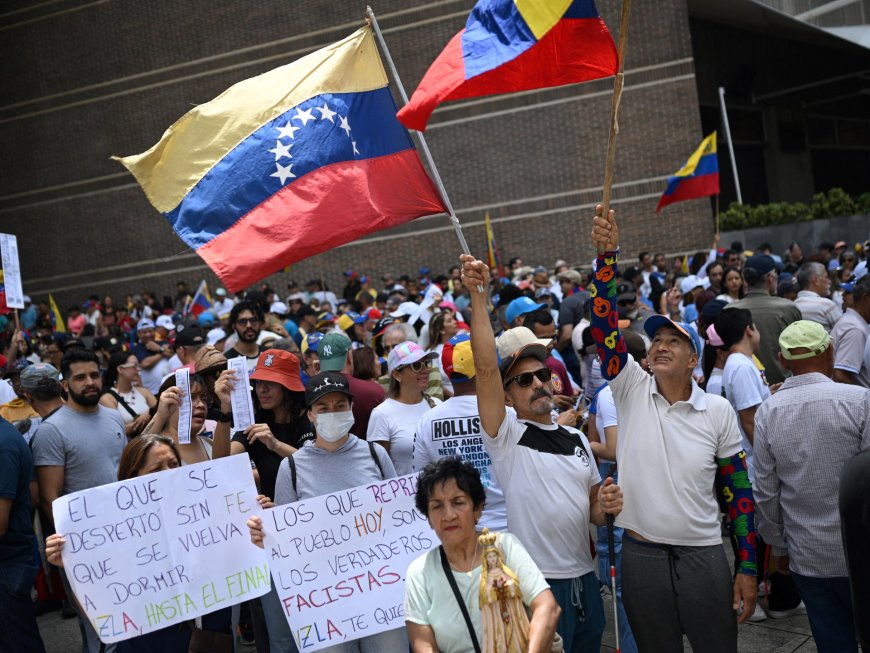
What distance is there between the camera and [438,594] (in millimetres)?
3459

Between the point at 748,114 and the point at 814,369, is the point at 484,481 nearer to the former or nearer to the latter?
the point at 814,369

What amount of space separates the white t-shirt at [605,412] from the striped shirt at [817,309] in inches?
148

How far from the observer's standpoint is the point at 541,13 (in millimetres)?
4395

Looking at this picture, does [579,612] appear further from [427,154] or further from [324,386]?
[427,154]

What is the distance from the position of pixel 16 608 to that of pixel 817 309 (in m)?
6.97

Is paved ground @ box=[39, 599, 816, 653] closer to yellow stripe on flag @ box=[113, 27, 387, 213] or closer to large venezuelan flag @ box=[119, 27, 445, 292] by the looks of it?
large venezuelan flag @ box=[119, 27, 445, 292]

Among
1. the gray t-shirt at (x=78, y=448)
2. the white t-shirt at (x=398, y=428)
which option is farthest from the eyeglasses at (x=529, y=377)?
the gray t-shirt at (x=78, y=448)

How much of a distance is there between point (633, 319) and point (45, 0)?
24173 millimetres

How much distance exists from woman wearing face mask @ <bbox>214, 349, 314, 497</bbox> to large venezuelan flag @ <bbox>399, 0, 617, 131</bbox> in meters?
1.75

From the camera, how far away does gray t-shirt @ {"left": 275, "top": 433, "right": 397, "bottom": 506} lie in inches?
186

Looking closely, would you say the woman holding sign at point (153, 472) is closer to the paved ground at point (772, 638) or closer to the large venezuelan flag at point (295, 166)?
the large venezuelan flag at point (295, 166)

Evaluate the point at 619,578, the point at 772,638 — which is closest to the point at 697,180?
the point at 772,638

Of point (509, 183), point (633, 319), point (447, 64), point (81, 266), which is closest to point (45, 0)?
point (81, 266)

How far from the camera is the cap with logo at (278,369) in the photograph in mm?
5434
